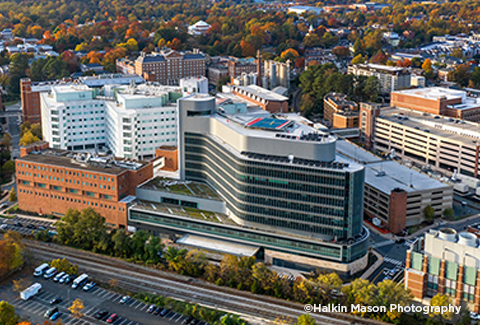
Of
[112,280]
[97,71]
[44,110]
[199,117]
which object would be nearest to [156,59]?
[97,71]

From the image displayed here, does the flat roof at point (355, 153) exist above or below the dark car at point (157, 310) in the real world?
above

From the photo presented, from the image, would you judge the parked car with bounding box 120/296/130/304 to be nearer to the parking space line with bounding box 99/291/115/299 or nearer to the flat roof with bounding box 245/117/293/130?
the parking space line with bounding box 99/291/115/299

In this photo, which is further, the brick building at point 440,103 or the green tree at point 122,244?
the brick building at point 440,103

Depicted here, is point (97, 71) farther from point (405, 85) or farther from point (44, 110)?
point (405, 85)

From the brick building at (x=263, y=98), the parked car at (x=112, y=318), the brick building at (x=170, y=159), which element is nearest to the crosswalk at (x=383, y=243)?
the brick building at (x=170, y=159)

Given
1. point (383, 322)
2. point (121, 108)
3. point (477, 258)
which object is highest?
point (121, 108)

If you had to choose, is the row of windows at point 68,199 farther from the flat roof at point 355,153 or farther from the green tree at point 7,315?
the flat roof at point 355,153

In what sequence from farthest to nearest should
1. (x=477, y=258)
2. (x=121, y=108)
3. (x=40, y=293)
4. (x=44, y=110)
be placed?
(x=44, y=110)
(x=121, y=108)
(x=40, y=293)
(x=477, y=258)
